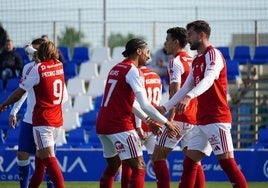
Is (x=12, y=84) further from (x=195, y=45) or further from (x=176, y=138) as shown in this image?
(x=195, y=45)

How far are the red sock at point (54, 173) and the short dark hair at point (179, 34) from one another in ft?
7.57

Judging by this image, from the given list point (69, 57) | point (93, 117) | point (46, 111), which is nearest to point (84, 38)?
Answer: point (69, 57)

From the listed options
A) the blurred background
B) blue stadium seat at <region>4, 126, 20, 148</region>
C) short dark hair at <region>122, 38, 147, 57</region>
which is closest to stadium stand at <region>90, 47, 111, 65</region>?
the blurred background

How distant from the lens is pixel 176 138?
13742mm

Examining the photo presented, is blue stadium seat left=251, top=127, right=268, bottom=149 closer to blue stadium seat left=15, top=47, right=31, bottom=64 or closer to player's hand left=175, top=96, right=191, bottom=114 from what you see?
blue stadium seat left=15, top=47, right=31, bottom=64

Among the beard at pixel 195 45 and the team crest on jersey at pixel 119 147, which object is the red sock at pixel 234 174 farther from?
the beard at pixel 195 45

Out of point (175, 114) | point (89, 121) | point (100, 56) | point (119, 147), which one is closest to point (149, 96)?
point (175, 114)

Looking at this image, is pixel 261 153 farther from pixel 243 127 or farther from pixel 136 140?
pixel 136 140

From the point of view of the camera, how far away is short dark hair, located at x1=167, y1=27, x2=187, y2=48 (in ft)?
45.9

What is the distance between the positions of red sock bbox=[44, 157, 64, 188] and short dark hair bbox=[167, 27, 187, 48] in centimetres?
231

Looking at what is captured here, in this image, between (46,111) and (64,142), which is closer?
Answer: (46,111)

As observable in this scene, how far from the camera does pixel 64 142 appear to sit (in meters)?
21.1

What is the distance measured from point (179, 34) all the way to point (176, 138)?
1401 mm

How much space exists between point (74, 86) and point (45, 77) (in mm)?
10025
